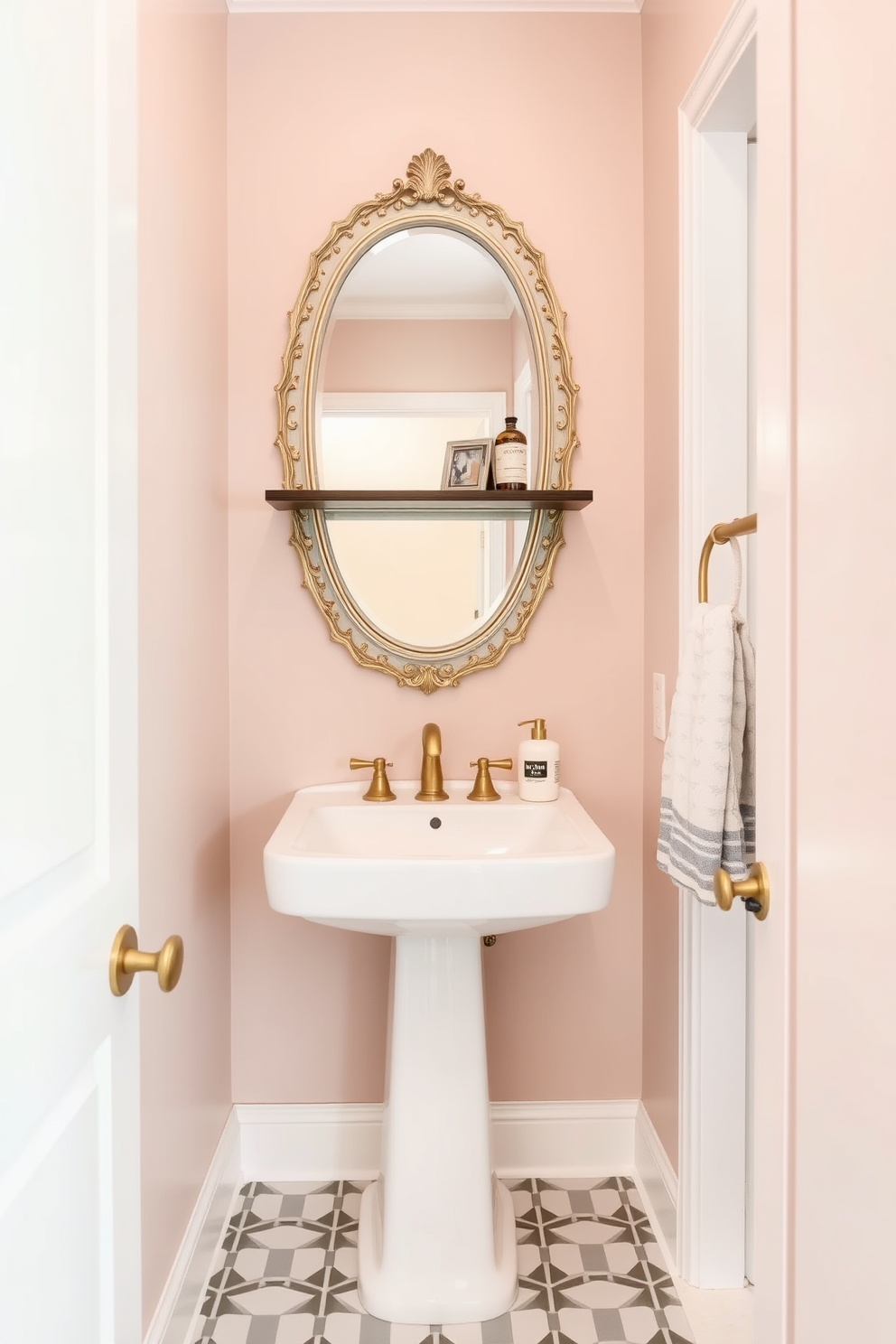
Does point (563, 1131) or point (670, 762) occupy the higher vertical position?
point (670, 762)

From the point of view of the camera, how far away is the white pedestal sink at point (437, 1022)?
153 centimetres

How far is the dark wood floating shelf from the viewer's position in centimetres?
195

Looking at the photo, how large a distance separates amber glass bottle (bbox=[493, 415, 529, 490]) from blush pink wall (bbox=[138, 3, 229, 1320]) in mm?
592

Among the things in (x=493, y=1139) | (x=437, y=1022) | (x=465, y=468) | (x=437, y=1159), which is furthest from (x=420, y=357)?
(x=493, y=1139)

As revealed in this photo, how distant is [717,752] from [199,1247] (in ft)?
4.25

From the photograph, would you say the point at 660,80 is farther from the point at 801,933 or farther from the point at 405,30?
the point at 801,933

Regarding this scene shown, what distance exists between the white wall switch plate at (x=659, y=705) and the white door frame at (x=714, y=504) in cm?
30

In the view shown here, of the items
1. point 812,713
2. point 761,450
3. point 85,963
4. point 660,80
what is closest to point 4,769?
point 85,963

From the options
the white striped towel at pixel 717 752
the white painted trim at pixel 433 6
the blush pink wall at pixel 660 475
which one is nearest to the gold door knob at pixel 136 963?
the white striped towel at pixel 717 752

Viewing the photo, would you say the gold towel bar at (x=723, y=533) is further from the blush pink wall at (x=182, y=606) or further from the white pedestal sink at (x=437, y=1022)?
the blush pink wall at (x=182, y=606)

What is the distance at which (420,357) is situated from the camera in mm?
2062

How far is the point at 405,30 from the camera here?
2.05 metres

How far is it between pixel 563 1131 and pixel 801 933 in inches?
60.1

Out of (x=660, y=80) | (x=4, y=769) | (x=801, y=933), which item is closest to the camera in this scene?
(x=4, y=769)
